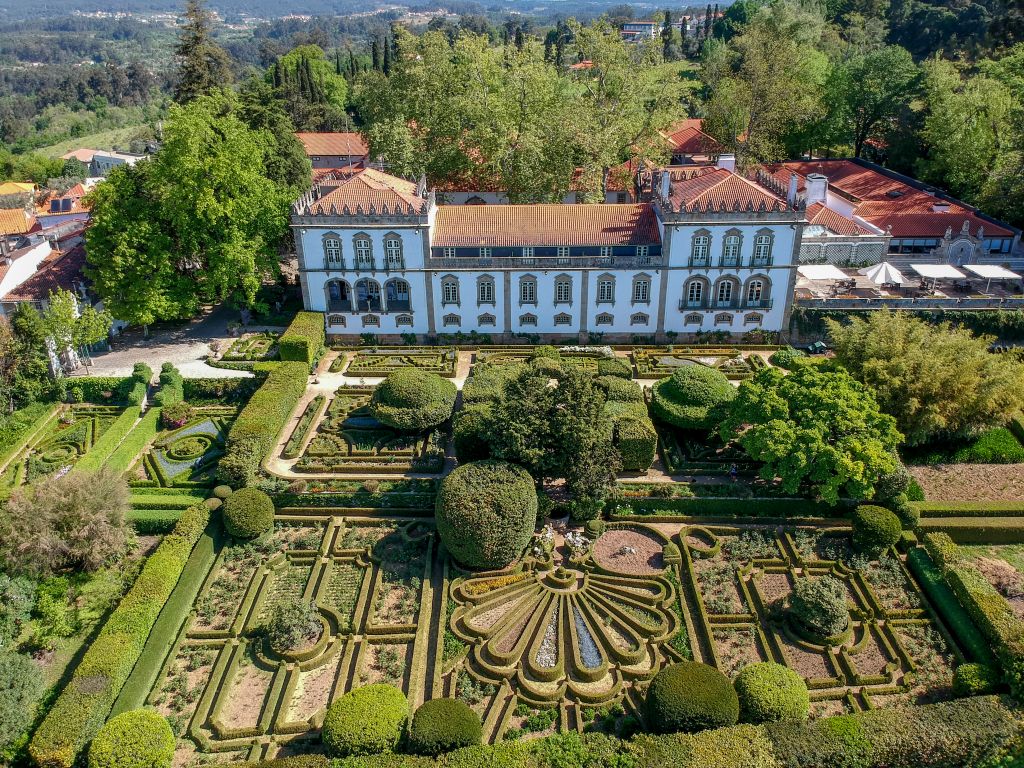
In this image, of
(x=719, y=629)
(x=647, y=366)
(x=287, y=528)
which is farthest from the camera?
(x=647, y=366)

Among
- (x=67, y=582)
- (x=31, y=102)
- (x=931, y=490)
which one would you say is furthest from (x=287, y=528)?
(x=31, y=102)

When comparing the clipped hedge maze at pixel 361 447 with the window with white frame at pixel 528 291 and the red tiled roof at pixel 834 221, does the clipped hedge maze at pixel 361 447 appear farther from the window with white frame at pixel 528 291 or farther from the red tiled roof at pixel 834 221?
the red tiled roof at pixel 834 221

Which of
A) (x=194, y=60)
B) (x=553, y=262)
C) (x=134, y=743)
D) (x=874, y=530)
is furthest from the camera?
(x=194, y=60)

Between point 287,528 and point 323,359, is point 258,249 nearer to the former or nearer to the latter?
point 323,359

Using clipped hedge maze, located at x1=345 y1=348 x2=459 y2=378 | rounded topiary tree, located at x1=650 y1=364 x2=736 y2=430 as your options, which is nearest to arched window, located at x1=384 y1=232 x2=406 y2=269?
clipped hedge maze, located at x1=345 y1=348 x2=459 y2=378

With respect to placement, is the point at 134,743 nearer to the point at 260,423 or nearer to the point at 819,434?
Result: the point at 260,423

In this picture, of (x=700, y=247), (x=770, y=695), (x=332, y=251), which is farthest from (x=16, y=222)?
(x=770, y=695)

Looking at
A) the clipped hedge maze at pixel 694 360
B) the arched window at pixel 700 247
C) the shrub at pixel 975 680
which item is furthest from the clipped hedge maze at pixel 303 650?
the arched window at pixel 700 247

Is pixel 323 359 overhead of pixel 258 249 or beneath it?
beneath
